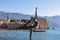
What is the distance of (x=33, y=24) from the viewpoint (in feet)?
51.1

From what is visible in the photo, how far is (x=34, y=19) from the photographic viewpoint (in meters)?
15.1

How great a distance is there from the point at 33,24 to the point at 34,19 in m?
0.62
